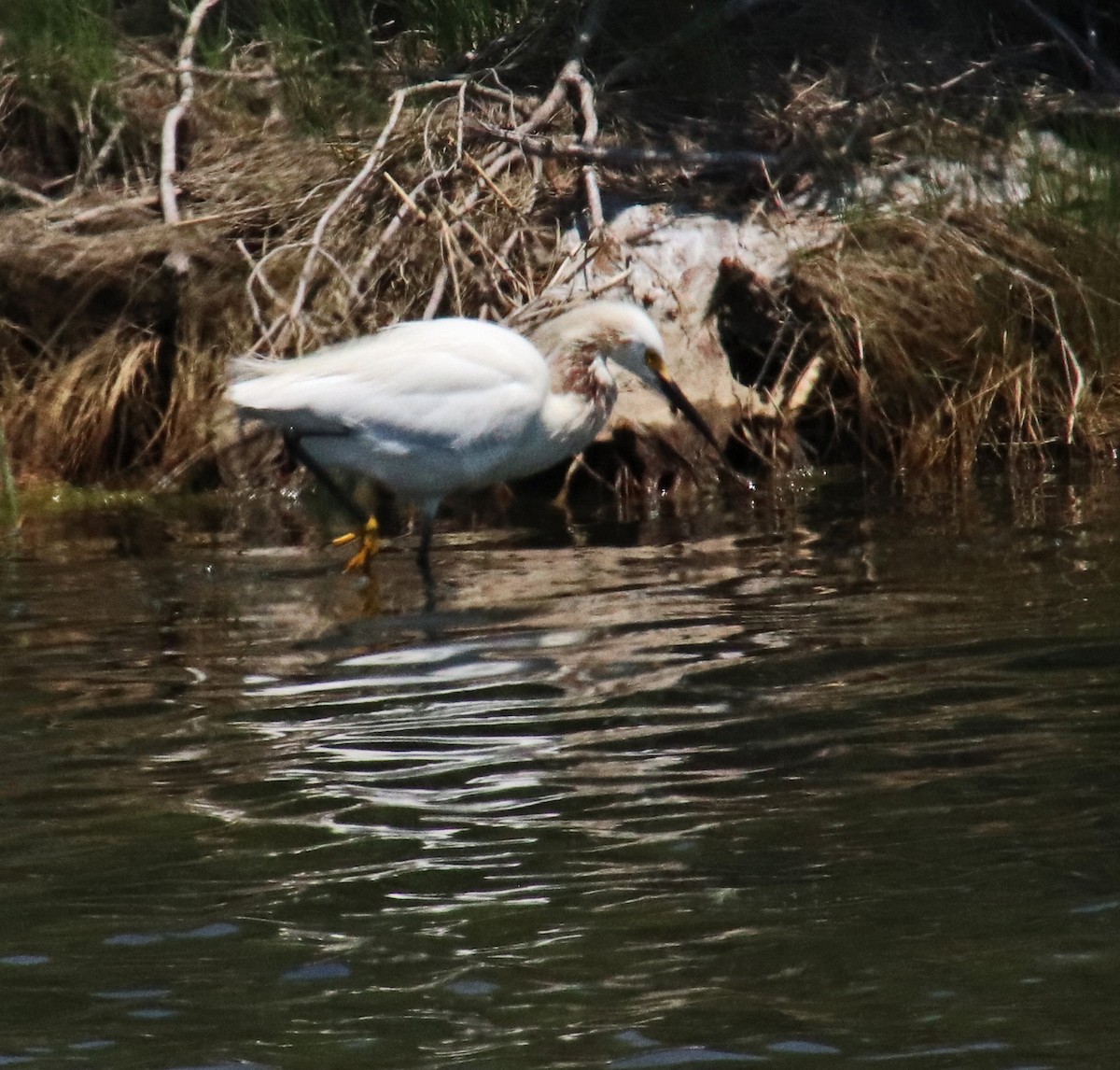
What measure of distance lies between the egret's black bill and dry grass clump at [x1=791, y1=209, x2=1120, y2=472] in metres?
0.92

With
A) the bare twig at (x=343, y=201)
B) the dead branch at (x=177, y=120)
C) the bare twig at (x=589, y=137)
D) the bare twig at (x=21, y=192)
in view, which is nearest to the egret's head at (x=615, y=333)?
the bare twig at (x=589, y=137)

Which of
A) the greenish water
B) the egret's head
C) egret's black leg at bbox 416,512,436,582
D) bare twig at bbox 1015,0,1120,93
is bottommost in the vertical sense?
the greenish water

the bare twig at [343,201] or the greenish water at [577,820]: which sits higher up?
the bare twig at [343,201]

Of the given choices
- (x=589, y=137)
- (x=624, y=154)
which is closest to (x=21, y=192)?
(x=589, y=137)

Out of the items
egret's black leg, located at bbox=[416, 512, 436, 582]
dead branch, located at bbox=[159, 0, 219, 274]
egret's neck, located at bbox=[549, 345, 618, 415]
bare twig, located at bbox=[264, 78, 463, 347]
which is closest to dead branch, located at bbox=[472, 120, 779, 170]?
bare twig, located at bbox=[264, 78, 463, 347]

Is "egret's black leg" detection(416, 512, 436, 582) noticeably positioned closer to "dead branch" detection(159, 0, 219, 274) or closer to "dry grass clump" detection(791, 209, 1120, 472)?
"dry grass clump" detection(791, 209, 1120, 472)

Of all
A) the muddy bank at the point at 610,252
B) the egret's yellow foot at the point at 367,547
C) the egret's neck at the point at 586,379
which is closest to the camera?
the egret's yellow foot at the point at 367,547

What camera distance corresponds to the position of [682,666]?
5297 millimetres

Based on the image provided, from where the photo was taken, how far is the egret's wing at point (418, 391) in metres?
6.84

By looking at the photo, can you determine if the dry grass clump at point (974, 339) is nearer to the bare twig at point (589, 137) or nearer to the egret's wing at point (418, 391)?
the bare twig at point (589, 137)

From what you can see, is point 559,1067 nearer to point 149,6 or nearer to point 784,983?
point 784,983

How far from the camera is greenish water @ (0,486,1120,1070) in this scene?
2947mm

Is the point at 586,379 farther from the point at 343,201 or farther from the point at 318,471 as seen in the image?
the point at 343,201

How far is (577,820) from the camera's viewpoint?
3.93 meters
